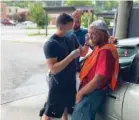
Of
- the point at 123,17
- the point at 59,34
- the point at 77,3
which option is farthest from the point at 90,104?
the point at 77,3

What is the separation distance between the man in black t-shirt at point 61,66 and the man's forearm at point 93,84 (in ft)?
1.35

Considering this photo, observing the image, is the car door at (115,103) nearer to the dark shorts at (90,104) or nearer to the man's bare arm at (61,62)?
the dark shorts at (90,104)

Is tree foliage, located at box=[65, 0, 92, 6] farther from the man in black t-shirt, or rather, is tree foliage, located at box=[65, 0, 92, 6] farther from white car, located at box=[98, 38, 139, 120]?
white car, located at box=[98, 38, 139, 120]

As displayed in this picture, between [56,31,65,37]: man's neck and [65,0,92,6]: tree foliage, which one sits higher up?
[56,31,65,37]: man's neck

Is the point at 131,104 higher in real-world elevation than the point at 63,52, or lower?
lower

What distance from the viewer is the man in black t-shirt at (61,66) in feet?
11.4

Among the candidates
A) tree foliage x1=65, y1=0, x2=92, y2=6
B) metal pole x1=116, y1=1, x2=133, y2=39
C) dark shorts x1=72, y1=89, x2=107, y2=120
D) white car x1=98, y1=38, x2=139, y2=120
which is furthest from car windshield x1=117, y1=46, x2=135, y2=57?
tree foliage x1=65, y1=0, x2=92, y2=6

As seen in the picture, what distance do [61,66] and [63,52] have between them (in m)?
0.21

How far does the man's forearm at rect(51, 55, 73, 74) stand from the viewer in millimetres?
3371

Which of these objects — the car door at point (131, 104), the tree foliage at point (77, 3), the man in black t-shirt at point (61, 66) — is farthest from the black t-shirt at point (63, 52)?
the tree foliage at point (77, 3)

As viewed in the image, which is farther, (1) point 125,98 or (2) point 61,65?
(2) point 61,65

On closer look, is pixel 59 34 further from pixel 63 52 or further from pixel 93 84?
pixel 93 84

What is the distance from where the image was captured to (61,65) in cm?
342

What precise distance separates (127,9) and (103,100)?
4444mm
